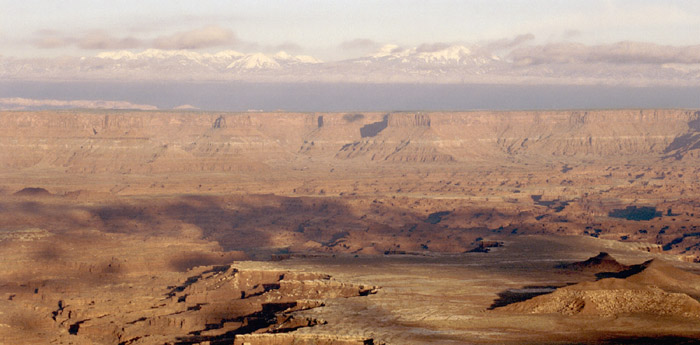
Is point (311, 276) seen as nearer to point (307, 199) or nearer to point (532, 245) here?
point (532, 245)

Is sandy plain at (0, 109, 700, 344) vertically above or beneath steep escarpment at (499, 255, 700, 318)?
beneath

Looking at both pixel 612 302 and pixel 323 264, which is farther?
pixel 323 264

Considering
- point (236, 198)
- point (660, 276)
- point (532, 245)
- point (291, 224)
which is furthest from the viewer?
point (236, 198)

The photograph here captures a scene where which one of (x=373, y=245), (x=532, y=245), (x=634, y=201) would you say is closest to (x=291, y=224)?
(x=373, y=245)

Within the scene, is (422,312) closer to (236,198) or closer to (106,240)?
(106,240)

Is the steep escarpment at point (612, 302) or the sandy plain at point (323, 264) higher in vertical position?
the steep escarpment at point (612, 302)

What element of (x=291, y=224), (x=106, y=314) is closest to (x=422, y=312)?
(x=106, y=314)

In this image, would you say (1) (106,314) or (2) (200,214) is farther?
(2) (200,214)

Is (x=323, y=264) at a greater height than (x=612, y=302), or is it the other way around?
(x=612, y=302)

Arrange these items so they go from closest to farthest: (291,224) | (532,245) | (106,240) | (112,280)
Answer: (112,280) < (532,245) < (106,240) < (291,224)
